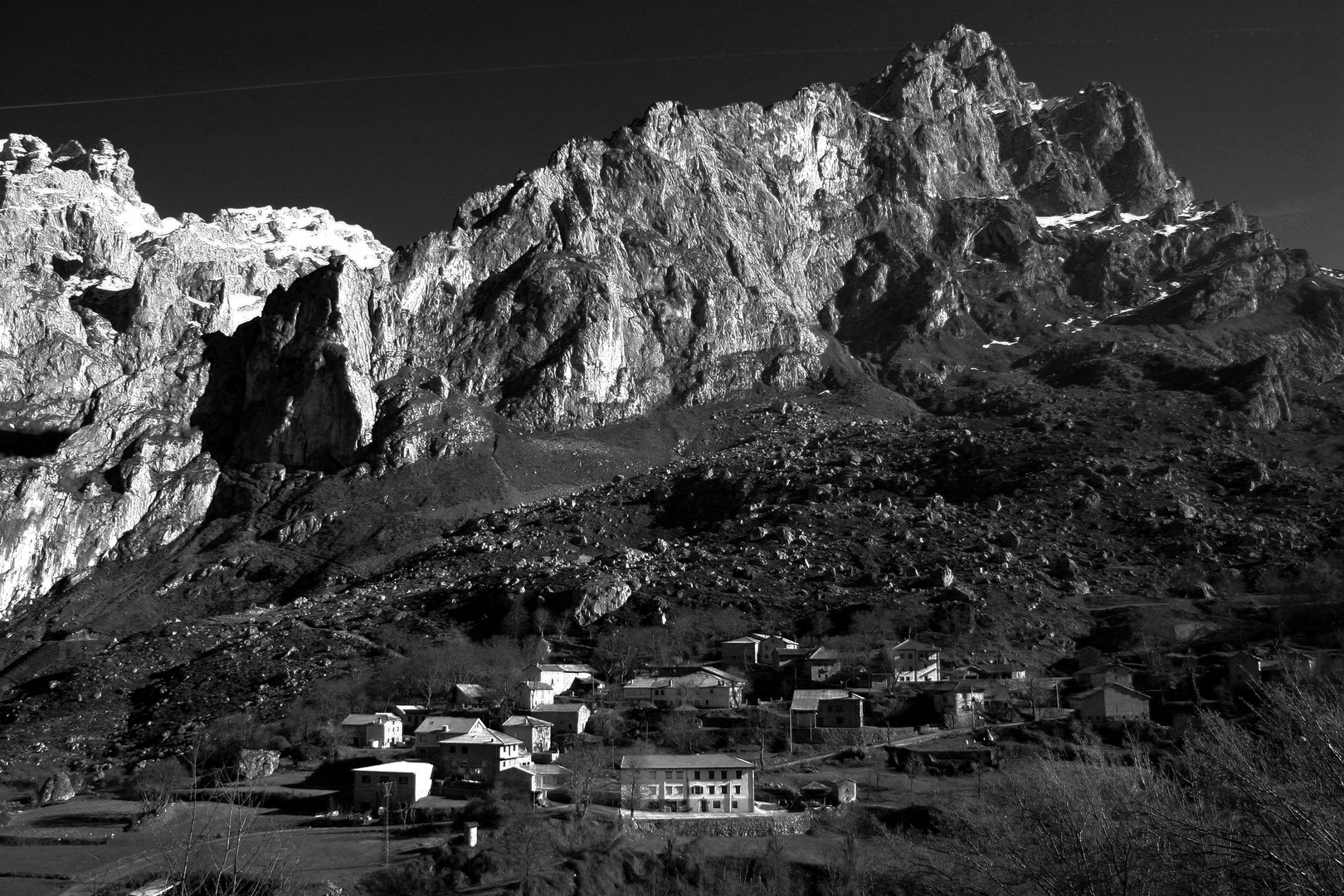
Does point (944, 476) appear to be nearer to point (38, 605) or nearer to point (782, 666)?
Answer: point (782, 666)

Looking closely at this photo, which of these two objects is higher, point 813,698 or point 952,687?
point 952,687

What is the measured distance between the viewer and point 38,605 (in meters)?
167

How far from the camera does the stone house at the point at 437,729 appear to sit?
70438 millimetres

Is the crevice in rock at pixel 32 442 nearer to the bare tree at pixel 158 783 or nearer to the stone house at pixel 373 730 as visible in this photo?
the bare tree at pixel 158 783

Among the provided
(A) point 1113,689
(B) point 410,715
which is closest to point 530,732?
(B) point 410,715

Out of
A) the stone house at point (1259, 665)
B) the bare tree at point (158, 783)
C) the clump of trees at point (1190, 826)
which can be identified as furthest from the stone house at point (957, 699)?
the bare tree at point (158, 783)

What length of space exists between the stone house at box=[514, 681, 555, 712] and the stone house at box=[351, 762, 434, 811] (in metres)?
20.3

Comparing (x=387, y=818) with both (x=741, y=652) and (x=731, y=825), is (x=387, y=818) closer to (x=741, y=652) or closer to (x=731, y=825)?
(x=731, y=825)

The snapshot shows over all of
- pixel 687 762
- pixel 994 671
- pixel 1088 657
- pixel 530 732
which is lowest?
pixel 687 762

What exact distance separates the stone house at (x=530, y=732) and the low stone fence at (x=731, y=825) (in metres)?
18.8

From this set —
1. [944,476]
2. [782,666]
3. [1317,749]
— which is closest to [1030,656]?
[782,666]

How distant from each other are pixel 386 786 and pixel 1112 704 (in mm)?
43868

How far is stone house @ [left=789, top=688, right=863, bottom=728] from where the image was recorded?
2990 inches

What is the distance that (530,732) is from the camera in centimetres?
7319
